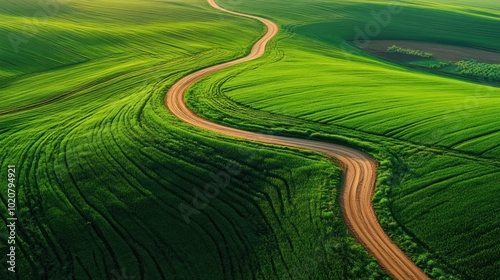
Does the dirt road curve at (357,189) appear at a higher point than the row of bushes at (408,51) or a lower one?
lower

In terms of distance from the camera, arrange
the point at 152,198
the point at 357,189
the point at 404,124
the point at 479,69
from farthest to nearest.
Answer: the point at 479,69
the point at 404,124
the point at 152,198
the point at 357,189

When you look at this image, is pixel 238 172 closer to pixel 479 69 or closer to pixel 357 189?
pixel 357 189

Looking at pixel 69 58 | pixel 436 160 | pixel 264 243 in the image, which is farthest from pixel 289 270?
pixel 69 58

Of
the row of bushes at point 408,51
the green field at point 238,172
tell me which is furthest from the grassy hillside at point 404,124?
the row of bushes at point 408,51

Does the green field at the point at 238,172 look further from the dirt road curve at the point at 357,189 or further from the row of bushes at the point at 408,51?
the row of bushes at the point at 408,51

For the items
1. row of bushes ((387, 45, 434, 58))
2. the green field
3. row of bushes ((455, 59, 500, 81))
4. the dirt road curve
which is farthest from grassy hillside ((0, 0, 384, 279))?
row of bushes ((387, 45, 434, 58))

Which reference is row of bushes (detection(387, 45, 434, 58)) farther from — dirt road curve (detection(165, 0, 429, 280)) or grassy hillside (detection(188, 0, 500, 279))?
dirt road curve (detection(165, 0, 429, 280))

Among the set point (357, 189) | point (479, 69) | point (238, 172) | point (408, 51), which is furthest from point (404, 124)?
point (408, 51)
